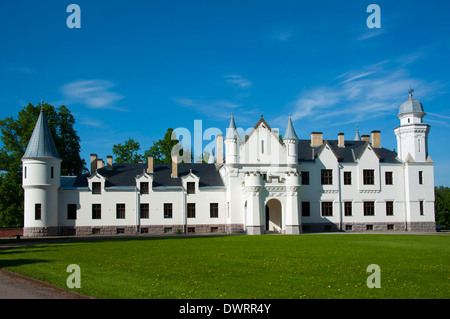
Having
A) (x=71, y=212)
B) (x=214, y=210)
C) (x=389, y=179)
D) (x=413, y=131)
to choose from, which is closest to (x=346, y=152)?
(x=389, y=179)

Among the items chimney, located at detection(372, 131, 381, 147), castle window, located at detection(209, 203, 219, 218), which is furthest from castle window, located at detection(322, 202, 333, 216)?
castle window, located at detection(209, 203, 219, 218)

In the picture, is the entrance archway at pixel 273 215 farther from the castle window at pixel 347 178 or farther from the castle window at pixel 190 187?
the castle window at pixel 347 178

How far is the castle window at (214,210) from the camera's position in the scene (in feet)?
154

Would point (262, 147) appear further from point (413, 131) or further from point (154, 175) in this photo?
point (413, 131)

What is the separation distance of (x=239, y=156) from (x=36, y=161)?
62.9ft

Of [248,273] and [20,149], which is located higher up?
[20,149]

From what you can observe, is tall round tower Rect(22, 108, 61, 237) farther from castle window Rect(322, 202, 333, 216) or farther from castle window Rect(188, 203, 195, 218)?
castle window Rect(322, 202, 333, 216)

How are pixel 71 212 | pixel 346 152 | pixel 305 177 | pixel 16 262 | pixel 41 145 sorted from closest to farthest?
pixel 16 262 < pixel 41 145 < pixel 71 212 < pixel 305 177 < pixel 346 152

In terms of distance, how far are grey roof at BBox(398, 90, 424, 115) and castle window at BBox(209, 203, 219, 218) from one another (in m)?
22.3

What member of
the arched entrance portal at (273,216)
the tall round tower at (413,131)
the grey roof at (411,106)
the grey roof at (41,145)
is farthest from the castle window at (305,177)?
the grey roof at (41,145)

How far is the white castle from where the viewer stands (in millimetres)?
42594

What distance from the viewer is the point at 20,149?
5241 centimetres

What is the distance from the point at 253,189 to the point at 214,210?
23.0ft

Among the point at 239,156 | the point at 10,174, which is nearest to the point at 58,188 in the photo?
the point at 10,174
